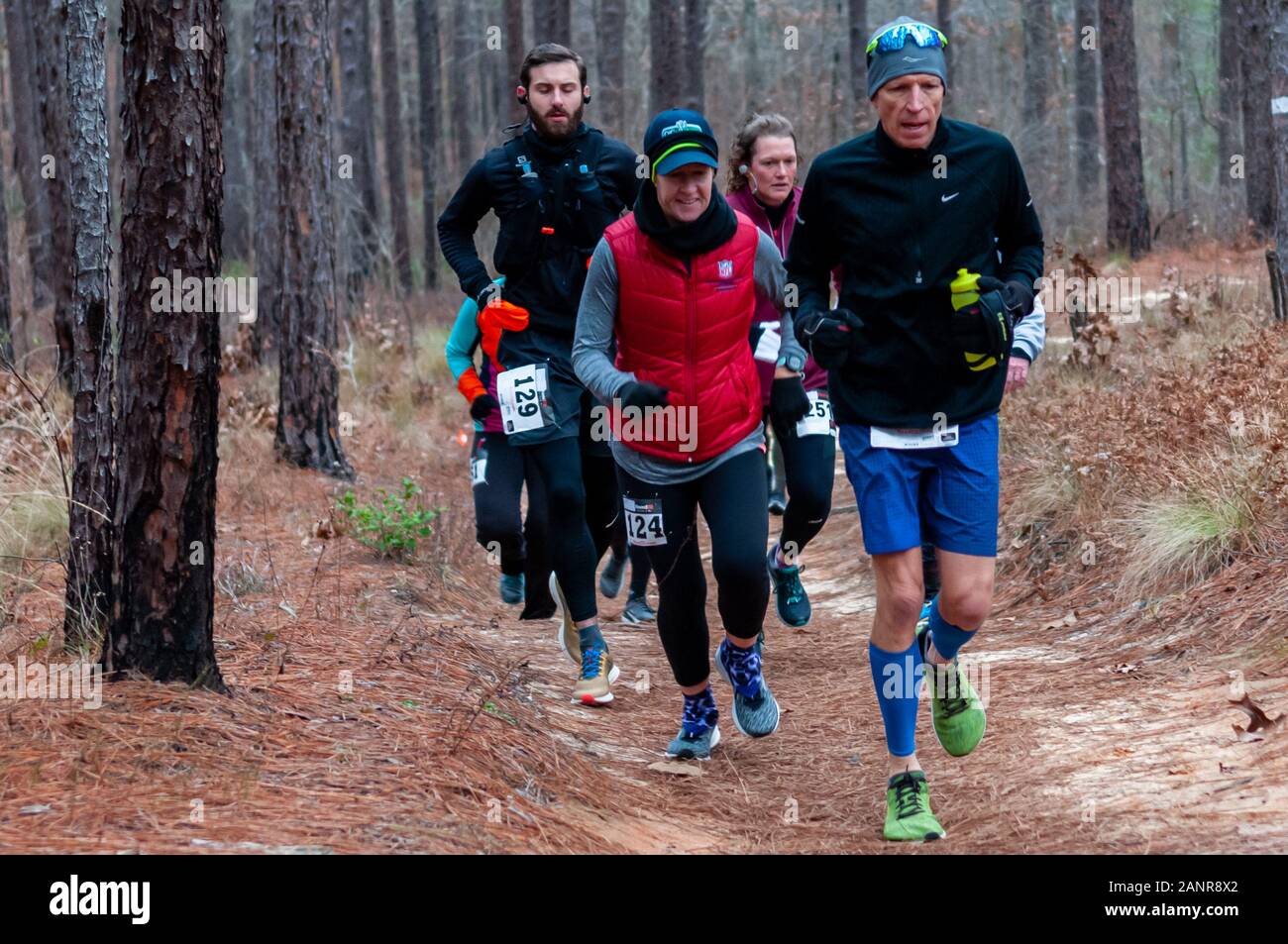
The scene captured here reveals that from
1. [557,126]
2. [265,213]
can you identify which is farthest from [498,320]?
[265,213]

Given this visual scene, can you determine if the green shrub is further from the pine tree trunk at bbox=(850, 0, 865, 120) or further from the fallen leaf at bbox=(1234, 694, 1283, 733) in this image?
the pine tree trunk at bbox=(850, 0, 865, 120)

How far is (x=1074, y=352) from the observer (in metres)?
9.61

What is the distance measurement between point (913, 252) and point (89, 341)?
3.23 m

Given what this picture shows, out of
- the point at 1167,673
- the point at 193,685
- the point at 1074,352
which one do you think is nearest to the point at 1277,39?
the point at 1074,352

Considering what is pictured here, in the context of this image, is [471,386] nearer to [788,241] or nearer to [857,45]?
[788,241]

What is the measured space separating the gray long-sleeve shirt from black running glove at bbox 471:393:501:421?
1.62 meters

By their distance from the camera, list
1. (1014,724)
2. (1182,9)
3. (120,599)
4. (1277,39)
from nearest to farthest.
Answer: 1. (120,599)
2. (1014,724)
3. (1277,39)
4. (1182,9)

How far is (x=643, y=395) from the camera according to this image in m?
4.40

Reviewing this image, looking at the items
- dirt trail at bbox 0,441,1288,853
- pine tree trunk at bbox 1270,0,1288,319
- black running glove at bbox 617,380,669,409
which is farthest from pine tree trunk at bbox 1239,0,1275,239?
black running glove at bbox 617,380,669,409

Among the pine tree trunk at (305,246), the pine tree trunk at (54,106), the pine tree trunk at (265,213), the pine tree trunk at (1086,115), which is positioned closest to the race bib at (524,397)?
the pine tree trunk at (305,246)

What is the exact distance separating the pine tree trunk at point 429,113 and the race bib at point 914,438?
2115 cm
